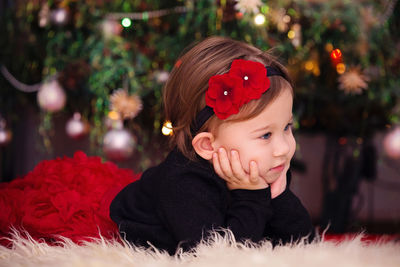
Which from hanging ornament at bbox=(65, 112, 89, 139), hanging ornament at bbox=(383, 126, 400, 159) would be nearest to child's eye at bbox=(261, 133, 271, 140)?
hanging ornament at bbox=(383, 126, 400, 159)

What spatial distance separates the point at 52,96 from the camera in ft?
5.64

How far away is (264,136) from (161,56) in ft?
3.08

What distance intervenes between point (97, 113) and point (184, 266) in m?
1.18

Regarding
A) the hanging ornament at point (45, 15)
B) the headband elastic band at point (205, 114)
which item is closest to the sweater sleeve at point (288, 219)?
the headband elastic band at point (205, 114)

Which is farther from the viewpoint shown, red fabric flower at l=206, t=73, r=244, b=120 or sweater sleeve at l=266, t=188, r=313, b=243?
sweater sleeve at l=266, t=188, r=313, b=243

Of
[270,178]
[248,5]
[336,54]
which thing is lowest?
[270,178]

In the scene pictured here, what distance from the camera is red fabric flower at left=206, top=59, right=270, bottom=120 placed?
33.5 inches

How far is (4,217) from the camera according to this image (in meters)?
0.98

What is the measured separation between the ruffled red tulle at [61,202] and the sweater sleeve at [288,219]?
0.35 metres

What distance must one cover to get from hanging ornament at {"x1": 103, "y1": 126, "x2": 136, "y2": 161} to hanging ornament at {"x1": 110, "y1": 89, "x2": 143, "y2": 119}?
0.33ft

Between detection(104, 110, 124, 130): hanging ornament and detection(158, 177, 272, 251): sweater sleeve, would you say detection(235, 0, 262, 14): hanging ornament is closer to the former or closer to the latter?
detection(104, 110, 124, 130): hanging ornament

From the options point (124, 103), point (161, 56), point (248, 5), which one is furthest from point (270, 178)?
point (161, 56)

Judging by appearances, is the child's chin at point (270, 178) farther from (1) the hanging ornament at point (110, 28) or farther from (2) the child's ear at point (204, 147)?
(1) the hanging ornament at point (110, 28)

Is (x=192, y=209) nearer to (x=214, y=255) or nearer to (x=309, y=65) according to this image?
(x=214, y=255)
